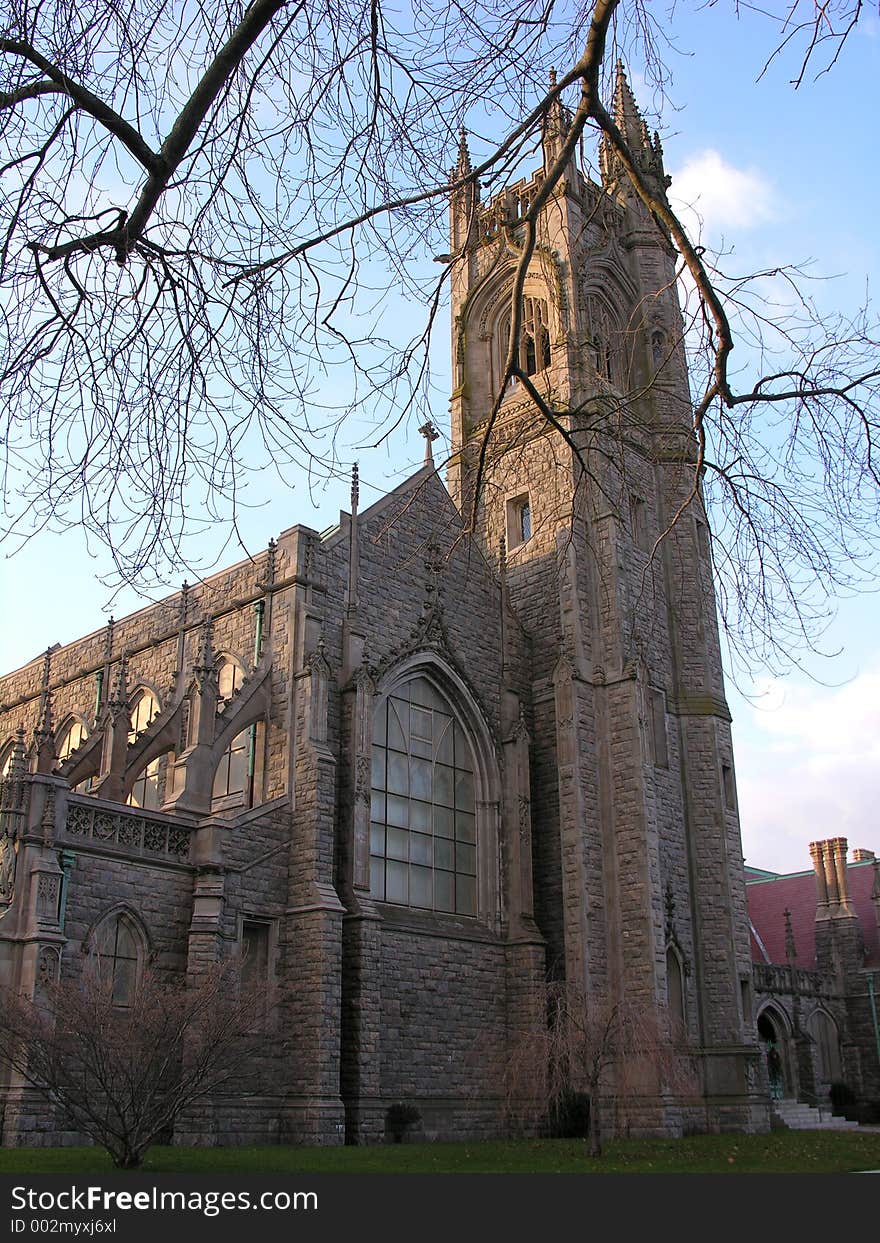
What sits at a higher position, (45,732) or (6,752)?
(6,752)

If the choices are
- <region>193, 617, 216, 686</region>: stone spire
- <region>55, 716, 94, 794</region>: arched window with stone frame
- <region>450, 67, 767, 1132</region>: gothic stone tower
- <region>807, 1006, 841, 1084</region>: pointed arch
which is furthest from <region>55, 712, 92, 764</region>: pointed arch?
<region>807, 1006, 841, 1084</region>: pointed arch

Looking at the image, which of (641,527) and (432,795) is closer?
(432,795)

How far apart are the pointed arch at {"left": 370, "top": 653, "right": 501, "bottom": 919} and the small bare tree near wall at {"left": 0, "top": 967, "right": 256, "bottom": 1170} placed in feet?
29.5

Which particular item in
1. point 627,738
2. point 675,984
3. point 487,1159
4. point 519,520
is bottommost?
point 487,1159

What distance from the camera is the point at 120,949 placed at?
1755 centimetres

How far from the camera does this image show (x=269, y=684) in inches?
850

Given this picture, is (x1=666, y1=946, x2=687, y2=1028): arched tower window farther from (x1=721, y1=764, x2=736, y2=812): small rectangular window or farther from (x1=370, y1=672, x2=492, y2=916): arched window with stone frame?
(x1=370, y1=672, x2=492, y2=916): arched window with stone frame

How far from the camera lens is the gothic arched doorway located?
34.3 meters

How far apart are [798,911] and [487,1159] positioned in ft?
109

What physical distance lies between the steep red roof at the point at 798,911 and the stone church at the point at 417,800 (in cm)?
1712

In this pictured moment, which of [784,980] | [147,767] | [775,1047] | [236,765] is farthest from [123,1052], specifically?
[784,980]

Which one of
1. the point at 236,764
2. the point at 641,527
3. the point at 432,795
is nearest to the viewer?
the point at 236,764

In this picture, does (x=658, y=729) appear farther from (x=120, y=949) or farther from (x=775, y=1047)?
(x=775, y=1047)

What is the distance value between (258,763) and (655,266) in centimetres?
1958
